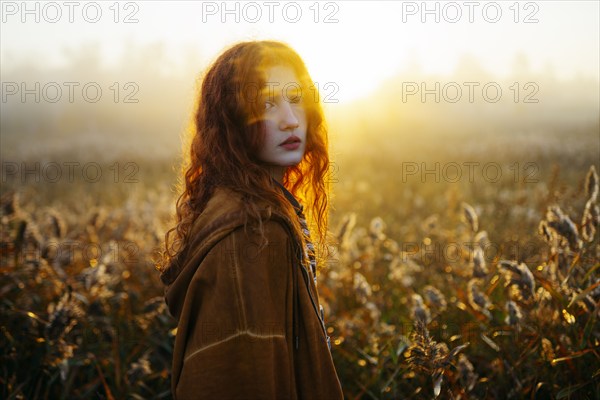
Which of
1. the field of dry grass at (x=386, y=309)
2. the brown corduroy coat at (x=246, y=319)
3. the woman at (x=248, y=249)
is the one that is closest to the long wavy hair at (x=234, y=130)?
the woman at (x=248, y=249)

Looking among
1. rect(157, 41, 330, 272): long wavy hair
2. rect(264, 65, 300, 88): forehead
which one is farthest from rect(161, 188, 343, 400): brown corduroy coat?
rect(264, 65, 300, 88): forehead

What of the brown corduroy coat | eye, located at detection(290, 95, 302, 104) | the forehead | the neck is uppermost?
the forehead

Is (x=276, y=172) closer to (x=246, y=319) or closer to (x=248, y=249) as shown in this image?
(x=248, y=249)

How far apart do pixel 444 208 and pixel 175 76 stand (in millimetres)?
75818

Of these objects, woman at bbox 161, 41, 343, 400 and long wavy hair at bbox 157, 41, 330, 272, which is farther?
long wavy hair at bbox 157, 41, 330, 272

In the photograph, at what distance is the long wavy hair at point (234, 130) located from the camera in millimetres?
1840

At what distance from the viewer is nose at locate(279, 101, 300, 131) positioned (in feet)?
6.19

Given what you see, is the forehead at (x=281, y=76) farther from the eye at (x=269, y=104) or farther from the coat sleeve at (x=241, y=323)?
the coat sleeve at (x=241, y=323)

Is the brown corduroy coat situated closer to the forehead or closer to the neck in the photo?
the neck

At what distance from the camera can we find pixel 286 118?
74.2 inches

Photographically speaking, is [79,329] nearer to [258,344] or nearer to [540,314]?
[258,344]

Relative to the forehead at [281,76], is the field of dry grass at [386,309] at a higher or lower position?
lower

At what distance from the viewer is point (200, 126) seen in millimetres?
2084

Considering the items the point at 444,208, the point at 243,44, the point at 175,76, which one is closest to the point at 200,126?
the point at 243,44
